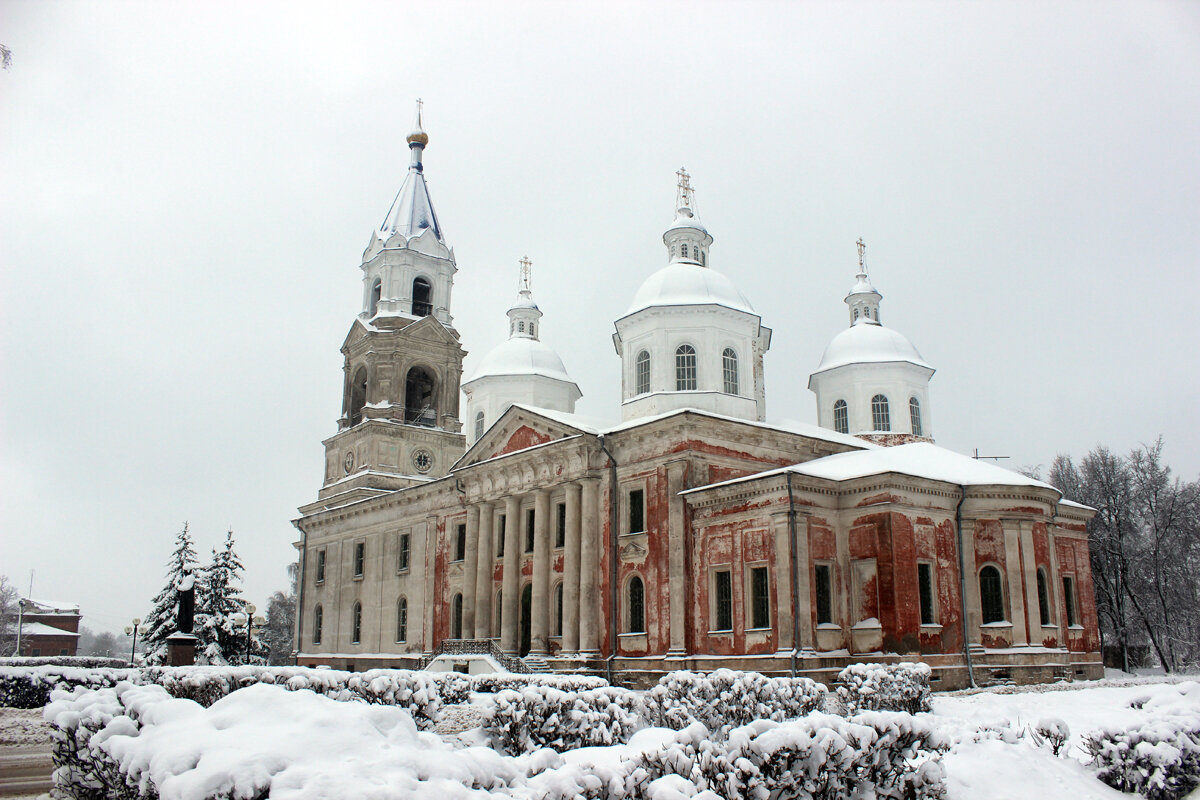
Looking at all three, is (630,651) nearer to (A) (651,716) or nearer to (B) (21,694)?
(A) (651,716)

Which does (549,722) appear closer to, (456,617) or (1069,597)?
(1069,597)

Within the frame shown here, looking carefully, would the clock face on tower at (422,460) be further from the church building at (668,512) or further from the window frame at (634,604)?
the window frame at (634,604)

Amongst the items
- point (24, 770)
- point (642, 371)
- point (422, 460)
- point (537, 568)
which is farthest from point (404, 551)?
point (24, 770)

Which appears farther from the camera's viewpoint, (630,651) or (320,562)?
(320,562)

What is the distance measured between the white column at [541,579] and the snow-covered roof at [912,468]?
6795 millimetres

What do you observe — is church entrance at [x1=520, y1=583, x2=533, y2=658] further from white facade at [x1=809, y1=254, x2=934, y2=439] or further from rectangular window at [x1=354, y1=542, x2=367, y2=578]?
white facade at [x1=809, y1=254, x2=934, y2=439]

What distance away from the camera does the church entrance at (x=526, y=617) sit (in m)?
34.2

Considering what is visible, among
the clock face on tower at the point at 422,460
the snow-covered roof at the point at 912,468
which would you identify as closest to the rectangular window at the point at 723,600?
the snow-covered roof at the point at 912,468

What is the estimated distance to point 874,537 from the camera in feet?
85.8

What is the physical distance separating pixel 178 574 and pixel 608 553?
26.9m

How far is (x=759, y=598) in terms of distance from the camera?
26891mm

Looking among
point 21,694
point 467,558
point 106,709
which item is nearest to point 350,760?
point 106,709

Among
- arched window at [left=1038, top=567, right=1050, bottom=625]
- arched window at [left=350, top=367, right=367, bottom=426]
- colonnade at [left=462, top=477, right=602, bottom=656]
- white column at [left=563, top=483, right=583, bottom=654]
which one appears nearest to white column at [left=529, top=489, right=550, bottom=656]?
colonnade at [left=462, top=477, right=602, bottom=656]

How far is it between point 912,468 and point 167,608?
122 ft
